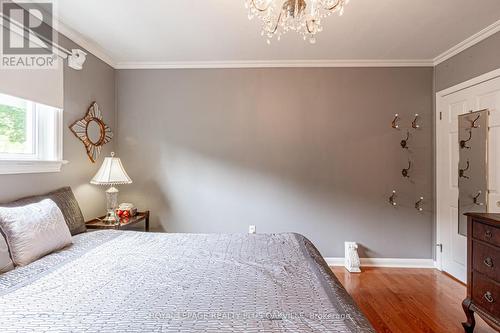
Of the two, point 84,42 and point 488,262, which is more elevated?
point 84,42

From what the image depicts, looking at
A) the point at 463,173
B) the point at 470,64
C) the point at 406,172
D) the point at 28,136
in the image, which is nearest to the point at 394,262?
the point at 406,172

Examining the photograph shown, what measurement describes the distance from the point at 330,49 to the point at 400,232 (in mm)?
2329

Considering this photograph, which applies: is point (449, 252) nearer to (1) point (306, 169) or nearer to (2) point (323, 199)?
(2) point (323, 199)

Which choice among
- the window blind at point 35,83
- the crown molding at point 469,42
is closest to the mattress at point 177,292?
the window blind at point 35,83

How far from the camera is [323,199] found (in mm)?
3404

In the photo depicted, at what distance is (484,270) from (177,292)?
2.10 metres

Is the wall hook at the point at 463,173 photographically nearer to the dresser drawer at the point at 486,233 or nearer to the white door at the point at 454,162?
the white door at the point at 454,162

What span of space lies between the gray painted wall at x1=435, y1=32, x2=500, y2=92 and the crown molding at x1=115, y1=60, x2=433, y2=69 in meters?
0.25

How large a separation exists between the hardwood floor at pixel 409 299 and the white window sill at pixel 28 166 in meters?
2.93

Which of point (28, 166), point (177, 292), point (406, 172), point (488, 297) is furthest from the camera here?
point (406, 172)

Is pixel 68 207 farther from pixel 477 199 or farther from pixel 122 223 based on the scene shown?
pixel 477 199

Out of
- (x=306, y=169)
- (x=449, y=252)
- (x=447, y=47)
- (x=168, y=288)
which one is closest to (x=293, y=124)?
(x=306, y=169)

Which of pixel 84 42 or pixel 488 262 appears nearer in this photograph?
pixel 488 262

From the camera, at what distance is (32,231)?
67.0 inches
